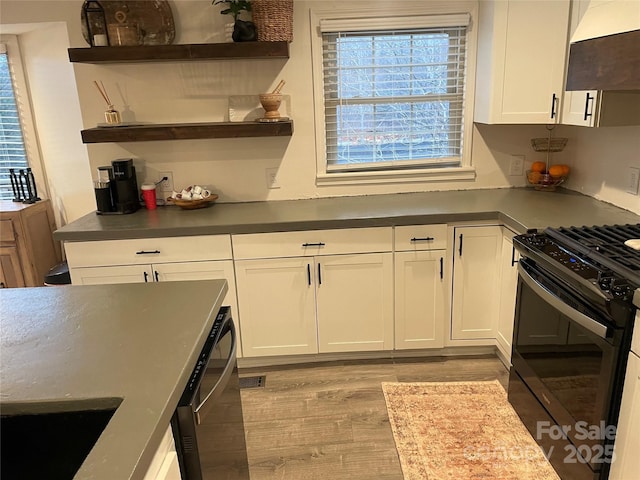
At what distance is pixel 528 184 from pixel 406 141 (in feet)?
2.89

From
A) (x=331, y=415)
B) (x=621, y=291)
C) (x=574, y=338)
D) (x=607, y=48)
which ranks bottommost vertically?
(x=331, y=415)

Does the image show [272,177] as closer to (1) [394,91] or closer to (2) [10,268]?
(1) [394,91]

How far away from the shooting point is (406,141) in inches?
126

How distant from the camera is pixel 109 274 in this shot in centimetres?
267

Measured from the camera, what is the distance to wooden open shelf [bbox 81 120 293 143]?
2.79 meters

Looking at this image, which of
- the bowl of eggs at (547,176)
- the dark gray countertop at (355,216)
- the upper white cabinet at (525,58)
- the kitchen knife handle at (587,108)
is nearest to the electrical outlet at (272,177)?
the dark gray countertop at (355,216)

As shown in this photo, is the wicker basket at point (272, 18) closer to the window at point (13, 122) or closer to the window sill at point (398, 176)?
the window sill at point (398, 176)

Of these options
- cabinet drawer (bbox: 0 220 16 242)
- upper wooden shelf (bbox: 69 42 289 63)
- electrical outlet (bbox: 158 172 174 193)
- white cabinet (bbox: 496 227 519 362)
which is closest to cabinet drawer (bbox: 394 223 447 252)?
white cabinet (bbox: 496 227 519 362)

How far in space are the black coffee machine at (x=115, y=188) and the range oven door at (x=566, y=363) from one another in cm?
226

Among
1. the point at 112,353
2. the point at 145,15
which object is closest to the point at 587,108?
the point at 112,353

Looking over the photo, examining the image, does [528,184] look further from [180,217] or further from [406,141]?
[180,217]

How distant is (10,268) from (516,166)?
3.77 meters

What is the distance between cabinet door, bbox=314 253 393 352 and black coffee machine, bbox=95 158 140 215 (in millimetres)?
1250

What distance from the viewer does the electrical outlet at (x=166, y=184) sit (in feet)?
10.2
